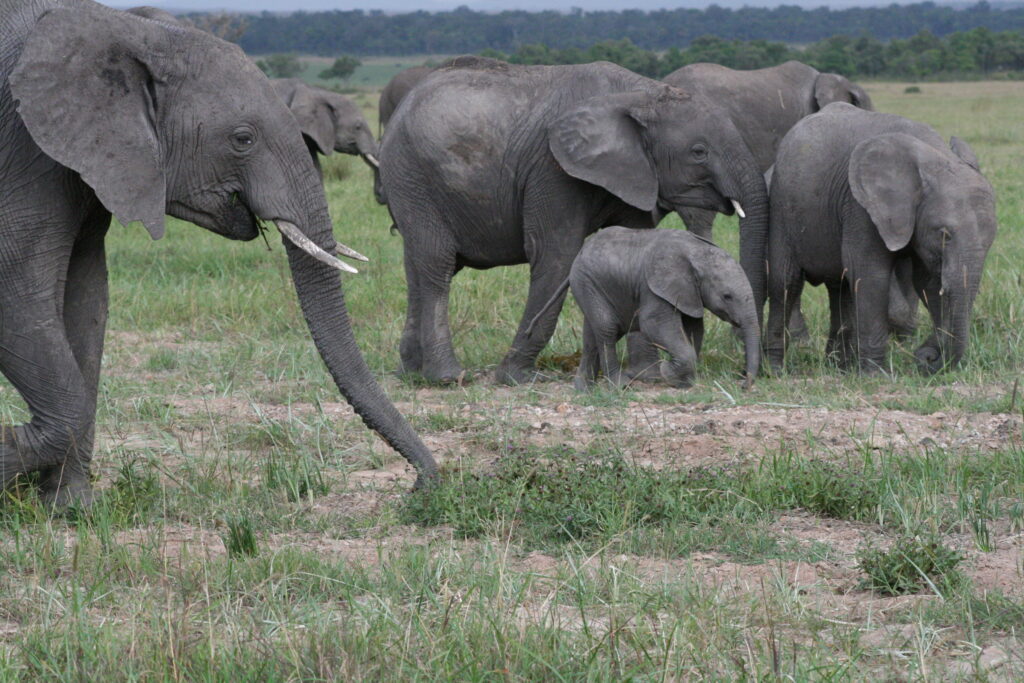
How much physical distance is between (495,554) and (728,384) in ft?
10.3

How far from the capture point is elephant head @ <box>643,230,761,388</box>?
7066 millimetres

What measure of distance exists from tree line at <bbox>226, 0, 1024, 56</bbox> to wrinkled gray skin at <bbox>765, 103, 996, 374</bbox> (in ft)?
290

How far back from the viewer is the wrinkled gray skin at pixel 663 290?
279 inches

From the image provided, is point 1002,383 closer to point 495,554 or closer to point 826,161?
point 826,161

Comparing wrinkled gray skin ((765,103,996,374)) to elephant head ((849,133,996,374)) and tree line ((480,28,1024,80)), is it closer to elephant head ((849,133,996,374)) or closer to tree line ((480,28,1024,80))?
elephant head ((849,133,996,374))

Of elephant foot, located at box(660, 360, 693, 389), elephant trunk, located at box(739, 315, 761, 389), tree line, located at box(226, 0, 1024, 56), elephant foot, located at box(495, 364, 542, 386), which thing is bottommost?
tree line, located at box(226, 0, 1024, 56)

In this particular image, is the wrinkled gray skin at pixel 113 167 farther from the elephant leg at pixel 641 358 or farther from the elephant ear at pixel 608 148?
the elephant ear at pixel 608 148

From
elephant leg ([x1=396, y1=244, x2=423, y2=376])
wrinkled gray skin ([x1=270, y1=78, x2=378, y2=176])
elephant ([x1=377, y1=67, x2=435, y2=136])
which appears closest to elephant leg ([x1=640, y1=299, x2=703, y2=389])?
elephant leg ([x1=396, y1=244, x2=423, y2=376])

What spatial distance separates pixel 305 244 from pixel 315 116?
1149 centimetres

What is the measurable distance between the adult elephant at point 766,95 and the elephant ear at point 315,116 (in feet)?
14.0

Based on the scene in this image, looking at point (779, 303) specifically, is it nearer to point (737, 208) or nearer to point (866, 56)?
point (737, 208)

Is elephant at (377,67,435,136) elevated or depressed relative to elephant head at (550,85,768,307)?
depressed

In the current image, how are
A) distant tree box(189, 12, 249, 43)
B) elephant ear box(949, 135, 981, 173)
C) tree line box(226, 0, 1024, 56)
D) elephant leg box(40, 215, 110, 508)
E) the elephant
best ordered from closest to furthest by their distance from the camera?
elephant leg box(40, 215, 110, 508), elephant ear box(949, 135, 981, 173), the elephant, distant tree box(189, 12, 249, 43), tree line box(226, 0, 1024, 56)

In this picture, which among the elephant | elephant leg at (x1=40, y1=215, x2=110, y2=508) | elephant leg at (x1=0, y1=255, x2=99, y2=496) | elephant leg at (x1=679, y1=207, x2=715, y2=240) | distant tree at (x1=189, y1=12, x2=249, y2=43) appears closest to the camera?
elephant leg at (x1=0, y1=255, x2=99, y2=496)
